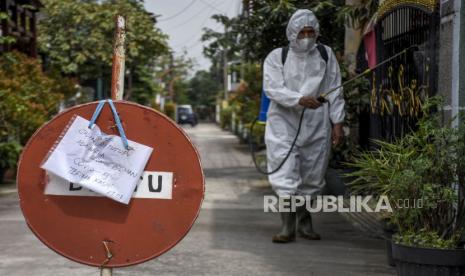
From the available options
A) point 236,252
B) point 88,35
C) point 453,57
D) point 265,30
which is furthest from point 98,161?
point 88,35

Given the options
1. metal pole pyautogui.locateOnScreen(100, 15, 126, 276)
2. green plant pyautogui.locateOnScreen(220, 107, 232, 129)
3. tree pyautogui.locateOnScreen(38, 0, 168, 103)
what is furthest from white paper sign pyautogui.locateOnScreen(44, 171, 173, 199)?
green plant pyautogui.locateOnScreen(220, 107, 232, 129)

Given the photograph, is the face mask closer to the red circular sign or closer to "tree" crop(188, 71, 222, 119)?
the red circular sign

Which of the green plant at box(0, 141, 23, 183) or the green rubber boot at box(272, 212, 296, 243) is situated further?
the green plant at box(0, 141, 23, 183)

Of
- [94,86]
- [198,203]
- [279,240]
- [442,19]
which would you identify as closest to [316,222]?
[279,240]

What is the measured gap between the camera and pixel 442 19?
5.75 metres

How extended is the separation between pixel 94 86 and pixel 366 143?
2211cm

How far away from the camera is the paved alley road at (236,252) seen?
5.86m

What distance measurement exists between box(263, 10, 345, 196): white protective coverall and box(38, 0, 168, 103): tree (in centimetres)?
1502

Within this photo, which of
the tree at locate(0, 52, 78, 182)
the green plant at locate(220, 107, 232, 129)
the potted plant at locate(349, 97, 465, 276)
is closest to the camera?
the potted plant at locate(349, 97, 465, 276)

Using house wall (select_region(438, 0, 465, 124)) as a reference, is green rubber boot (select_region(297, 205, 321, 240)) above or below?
below

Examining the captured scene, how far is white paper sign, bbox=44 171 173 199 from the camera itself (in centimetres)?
337

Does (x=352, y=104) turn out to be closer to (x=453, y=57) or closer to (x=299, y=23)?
(x=299, y=23)

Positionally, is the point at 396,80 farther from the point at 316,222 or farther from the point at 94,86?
the point at 94,86

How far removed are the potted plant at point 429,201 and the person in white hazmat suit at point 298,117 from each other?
225 centimetres
